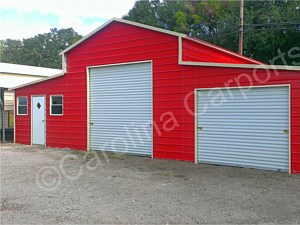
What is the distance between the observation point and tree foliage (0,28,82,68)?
59344mm

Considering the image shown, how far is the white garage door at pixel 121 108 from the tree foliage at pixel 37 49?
46.4 m

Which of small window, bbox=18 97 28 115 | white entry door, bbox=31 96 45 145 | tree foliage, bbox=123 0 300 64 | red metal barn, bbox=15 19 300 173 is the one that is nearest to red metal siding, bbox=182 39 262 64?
red metal barn, bbox=15 19 300 173

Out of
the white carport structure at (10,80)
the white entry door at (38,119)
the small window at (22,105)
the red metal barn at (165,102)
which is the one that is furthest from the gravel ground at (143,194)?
the white carport structure at (10,80)

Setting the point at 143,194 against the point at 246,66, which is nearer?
the point at 143,194

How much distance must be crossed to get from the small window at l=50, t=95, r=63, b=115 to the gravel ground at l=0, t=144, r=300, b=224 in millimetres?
4225

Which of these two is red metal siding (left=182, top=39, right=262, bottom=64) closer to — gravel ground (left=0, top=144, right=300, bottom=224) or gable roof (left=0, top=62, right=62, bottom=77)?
gravel ground (left=0, top=144, right=300, bottom=224)

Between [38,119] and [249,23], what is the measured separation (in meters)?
17.3

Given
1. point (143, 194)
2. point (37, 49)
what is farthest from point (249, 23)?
point (37, 49)

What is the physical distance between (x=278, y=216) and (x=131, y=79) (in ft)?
25.7

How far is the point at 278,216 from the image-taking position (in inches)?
203

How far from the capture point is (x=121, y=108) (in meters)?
12.2

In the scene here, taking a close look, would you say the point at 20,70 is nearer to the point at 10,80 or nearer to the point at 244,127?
the point at 10,80

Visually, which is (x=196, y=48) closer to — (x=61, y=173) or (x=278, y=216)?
(x=61, y=173)

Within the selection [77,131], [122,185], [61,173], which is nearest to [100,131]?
[77,131]
